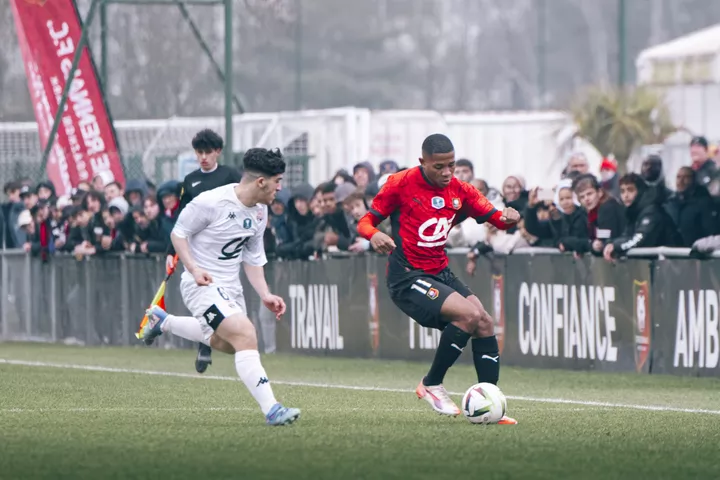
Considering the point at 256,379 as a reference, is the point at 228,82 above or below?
above

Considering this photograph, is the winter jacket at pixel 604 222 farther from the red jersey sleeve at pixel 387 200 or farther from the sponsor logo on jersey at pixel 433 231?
the red jersey sleeve at pixel 387 200

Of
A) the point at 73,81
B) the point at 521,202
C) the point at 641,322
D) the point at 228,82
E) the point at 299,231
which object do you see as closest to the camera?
the point at 641,322

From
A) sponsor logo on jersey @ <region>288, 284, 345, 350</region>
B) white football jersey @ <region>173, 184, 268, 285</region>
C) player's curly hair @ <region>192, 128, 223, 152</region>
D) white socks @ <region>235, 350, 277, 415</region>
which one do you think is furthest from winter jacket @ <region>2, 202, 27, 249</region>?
white socks @ <region>235, 350, 277, 415</region>

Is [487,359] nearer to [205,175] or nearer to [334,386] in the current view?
[334,386]

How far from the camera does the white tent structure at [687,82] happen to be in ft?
131

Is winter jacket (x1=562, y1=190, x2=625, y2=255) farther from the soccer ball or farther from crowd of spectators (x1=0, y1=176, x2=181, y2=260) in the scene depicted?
the soccer ball

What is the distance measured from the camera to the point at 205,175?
Result: 1548cm

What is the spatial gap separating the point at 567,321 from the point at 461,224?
1925 millimetres

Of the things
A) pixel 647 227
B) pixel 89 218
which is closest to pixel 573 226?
pixel 647 227

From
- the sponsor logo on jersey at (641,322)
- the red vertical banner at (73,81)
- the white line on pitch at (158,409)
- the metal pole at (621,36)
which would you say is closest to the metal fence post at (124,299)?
the red vertical banner at (73,81)

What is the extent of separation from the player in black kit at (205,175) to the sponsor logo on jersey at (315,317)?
14.1ft

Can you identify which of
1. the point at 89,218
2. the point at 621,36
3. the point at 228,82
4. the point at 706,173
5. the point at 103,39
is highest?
the point at 621,36

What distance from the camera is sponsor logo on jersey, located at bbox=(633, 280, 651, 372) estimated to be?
16.5 metres

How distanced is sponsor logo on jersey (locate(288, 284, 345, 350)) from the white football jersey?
7.91 meters
